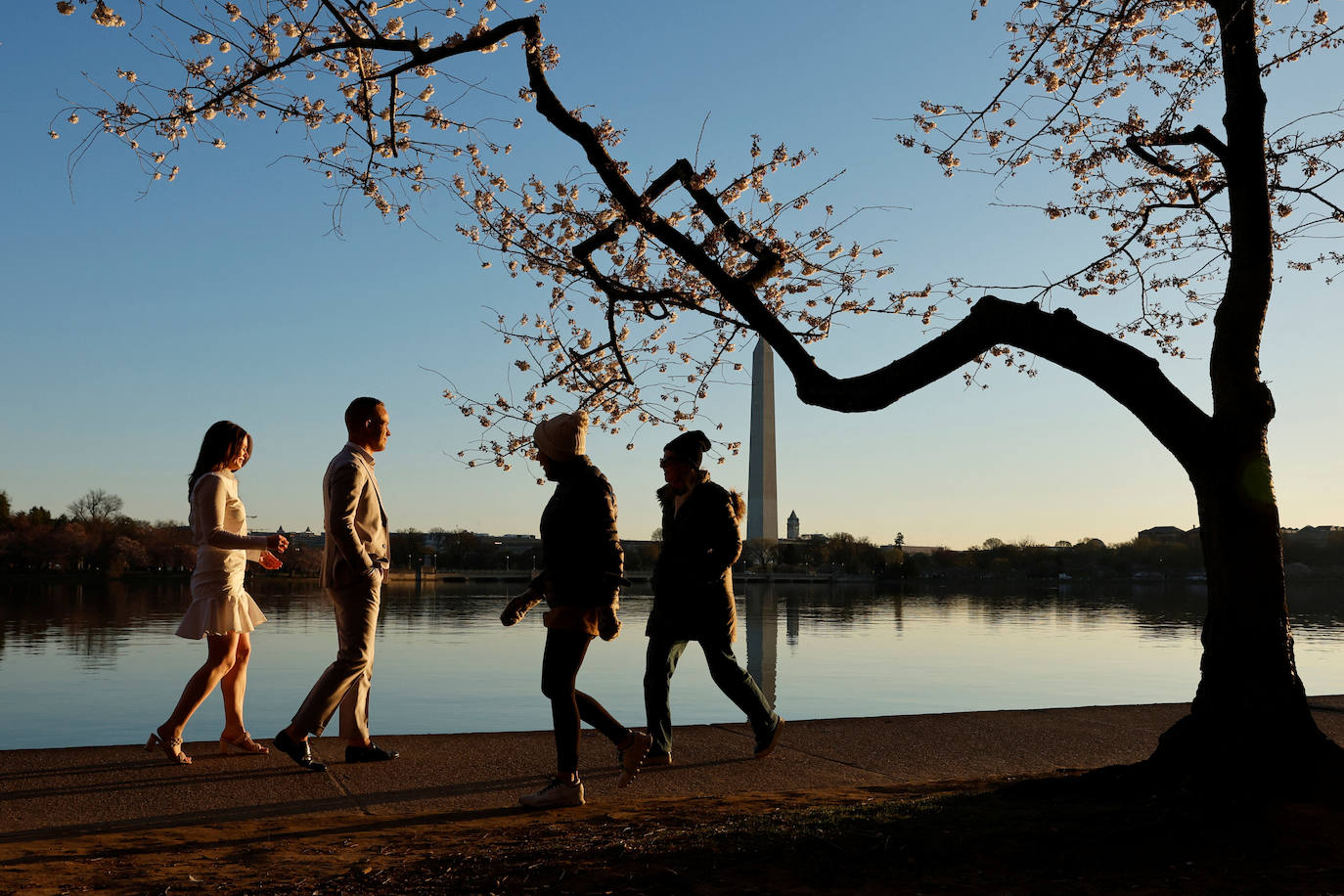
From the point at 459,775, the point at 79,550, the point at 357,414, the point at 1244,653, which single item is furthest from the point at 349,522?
the point at 79,550

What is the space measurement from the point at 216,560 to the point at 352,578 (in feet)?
2.55

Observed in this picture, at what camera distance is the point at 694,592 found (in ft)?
20.7

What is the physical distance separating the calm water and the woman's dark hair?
4.61m

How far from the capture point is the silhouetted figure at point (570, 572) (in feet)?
16.7

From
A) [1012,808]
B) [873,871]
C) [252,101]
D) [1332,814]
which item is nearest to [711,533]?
[1012,808]

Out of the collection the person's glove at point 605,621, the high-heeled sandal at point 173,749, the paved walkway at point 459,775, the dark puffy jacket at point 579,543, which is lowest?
the paved walkway at point 459,775

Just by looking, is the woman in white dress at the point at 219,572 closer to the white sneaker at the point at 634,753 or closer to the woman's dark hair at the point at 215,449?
the woman's dark hair at the point at 215,449

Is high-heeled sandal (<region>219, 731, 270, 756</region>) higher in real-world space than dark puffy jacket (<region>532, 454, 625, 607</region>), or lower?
lower

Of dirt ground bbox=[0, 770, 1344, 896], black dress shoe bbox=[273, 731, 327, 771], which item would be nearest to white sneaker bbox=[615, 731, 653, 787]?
dirt ground bbox=[0, 770, 1344, 896]

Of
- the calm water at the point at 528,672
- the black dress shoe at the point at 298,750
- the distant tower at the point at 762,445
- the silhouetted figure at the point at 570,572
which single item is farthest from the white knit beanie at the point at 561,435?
the distant tower at the point at 762,445

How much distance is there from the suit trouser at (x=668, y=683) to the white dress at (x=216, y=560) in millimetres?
2090

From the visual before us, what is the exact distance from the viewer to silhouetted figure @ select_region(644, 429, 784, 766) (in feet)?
20.5

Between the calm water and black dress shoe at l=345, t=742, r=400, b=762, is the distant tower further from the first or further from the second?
black dress shoe at l=345, t=742, r=400, b=762

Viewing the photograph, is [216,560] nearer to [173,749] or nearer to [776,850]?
[173,749]
